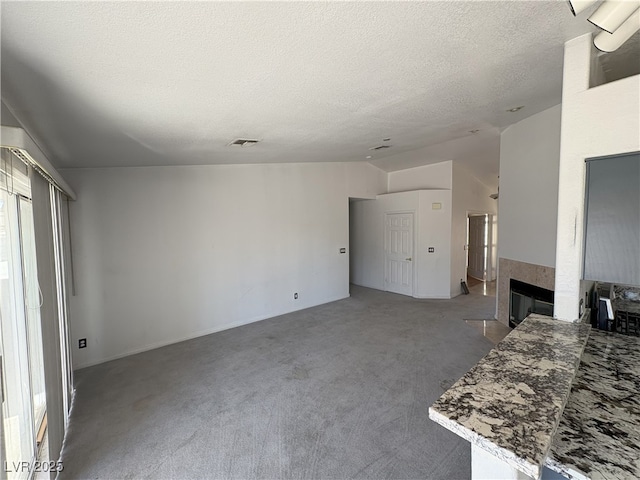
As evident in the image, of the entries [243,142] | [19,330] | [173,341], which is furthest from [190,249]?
[19,330]

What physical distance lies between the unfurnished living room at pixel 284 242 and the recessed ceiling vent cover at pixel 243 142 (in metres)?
0.07

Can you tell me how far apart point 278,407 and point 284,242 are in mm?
2997

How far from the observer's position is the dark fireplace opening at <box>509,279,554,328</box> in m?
3.64

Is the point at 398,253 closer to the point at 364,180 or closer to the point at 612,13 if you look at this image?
the point at 364,180

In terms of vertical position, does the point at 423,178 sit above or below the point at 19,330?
above

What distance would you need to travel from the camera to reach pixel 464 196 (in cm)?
656

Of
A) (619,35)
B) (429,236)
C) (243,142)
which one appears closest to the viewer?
(619,35)

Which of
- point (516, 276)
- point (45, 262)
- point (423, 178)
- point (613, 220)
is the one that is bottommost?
point (516, 276)

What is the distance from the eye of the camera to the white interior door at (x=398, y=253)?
648cm

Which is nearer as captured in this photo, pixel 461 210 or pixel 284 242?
pixel 284 242

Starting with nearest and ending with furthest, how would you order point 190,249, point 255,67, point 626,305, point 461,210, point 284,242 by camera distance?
1. point 255,67
2. point 626,305
3. point 190,249
4. point 284,242
5. point 461,210

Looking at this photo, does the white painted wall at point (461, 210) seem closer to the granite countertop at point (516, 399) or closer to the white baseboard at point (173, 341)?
the white baseboard at point (173, 341)

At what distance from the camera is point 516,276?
4.20 meters

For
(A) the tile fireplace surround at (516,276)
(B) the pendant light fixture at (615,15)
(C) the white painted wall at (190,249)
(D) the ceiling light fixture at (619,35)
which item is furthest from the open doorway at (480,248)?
(B) the pendant light fixture at (615,15)
